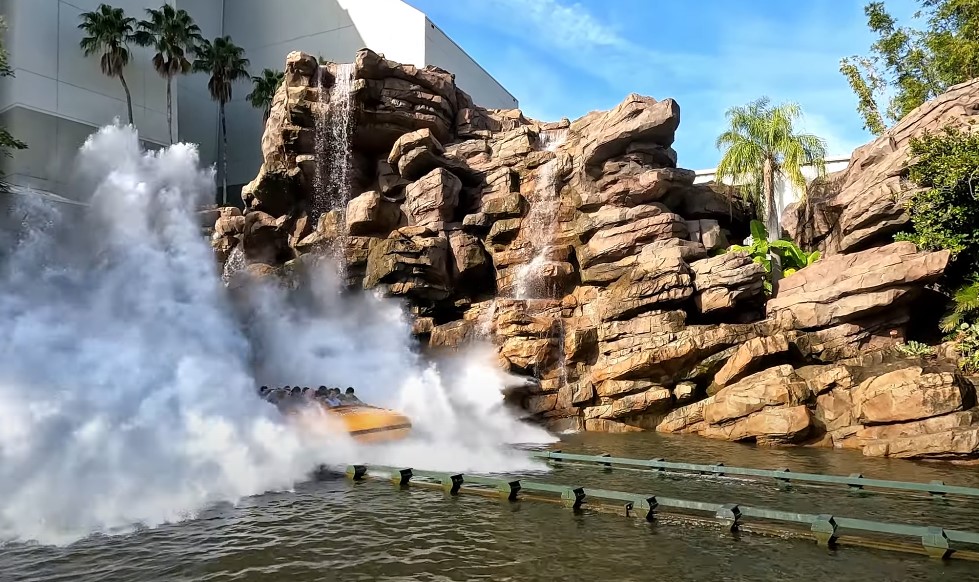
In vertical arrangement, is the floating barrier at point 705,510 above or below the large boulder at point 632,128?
below

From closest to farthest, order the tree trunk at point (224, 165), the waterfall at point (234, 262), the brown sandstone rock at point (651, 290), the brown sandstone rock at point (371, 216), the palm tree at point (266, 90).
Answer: the brown sandstone rock at point (651, 290), the brown sandstone rock at point (371, 216), the waterfall at point (234, 262), the palm tree at point (266, 90), the tree trunk at point (224, 165)

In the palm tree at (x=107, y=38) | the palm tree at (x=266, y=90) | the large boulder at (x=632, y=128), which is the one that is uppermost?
the palm tree at (x=107, y=38)

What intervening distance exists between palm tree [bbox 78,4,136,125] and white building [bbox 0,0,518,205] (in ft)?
2.66

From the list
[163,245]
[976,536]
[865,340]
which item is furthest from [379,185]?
[976,536]

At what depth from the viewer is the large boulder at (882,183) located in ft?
64.3

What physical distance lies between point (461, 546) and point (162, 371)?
374 inches

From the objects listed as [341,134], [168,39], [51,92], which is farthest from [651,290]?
[168,39]

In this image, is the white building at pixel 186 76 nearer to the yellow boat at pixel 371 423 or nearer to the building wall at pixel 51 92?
the building wall at pixel 51 92

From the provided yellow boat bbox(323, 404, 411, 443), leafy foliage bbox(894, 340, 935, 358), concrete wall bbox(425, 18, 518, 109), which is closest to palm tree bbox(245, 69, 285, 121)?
concrete wall bbox(425, 18, 518, 109)

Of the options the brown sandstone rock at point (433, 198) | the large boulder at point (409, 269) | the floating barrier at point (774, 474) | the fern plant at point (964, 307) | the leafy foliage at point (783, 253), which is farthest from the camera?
the brown sandstone rock at point (433, 198)

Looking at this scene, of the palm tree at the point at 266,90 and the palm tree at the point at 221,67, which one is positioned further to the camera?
the palm tree at the point at 221,67

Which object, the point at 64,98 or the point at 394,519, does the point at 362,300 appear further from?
the point at 64,98

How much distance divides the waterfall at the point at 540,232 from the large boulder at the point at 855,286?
303 inches

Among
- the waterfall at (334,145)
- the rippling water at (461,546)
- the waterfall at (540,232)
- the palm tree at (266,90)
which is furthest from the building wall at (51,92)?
the rippling water at (461,546)
